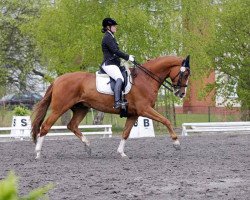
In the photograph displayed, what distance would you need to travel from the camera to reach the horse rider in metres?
11.9

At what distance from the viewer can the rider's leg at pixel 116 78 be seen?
38.9 feet

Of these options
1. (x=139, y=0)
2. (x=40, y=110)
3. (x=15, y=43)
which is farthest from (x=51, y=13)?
(x=40, y=110)

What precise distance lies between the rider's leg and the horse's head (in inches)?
43.3

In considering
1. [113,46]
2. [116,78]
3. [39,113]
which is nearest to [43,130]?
[39,113]

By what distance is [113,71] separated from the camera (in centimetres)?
1209

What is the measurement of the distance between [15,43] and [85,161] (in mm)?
22740

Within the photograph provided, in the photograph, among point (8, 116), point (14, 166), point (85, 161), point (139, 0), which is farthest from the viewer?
point (8, 116)

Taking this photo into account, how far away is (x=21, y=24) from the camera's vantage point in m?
32.0

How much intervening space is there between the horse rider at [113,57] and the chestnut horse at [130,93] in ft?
A: 0.92

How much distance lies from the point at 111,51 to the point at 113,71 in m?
0.38

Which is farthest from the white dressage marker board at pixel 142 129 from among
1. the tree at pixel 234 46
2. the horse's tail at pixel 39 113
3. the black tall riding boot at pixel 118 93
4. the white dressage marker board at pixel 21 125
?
the black tall riding boot at pixel 118 93

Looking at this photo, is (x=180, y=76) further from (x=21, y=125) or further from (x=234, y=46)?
(x=234, y=46)

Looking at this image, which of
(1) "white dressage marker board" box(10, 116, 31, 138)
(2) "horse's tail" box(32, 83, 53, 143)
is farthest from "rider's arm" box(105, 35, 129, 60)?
(1) "white dressage marker board" box(10, 116, 31, 138)

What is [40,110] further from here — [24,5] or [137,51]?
[24,5]
